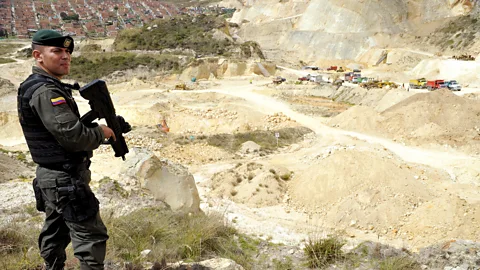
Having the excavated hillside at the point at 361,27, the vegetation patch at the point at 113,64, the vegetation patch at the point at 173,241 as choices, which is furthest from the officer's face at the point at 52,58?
the excavated hillside at the point at 361,27

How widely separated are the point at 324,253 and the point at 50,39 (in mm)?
4401

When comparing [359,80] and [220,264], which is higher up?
[220,264]

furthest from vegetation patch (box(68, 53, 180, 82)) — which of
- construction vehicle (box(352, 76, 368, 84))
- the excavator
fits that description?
the excavator

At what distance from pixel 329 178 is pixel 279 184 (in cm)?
201

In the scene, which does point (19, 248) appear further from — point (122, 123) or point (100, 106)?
point (100, 106)

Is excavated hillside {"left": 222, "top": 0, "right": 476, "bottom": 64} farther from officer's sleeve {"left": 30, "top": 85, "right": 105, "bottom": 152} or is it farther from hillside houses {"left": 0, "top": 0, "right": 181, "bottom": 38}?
hillside houses {"left": 0, "top": 0, "right": 181, "bottom": 38}

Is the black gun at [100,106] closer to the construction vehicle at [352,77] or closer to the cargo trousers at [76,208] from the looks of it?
the cargo trousers at [76,208]

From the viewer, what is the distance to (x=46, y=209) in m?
3.31

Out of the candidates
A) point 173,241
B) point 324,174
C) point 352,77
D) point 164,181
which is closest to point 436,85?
point 352,77

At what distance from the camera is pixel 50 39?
3.05 m

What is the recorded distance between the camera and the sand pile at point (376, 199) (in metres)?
11.0

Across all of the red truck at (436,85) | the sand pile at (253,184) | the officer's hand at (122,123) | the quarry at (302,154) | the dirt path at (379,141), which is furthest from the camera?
the red truck at (436,85)

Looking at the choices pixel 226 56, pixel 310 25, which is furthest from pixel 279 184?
pixel 310 25

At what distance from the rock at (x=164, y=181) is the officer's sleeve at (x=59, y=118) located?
5.94 meters
